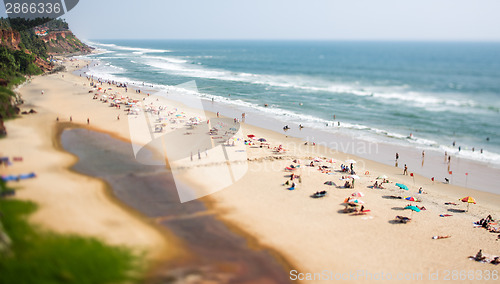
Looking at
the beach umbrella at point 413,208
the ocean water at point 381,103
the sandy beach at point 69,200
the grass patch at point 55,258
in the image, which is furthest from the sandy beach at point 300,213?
the ocean water at point 381,103

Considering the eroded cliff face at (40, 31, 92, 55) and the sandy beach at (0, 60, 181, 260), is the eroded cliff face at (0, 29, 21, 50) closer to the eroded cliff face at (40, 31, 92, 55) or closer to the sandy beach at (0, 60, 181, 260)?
the sandy beach at (0, 60, 181, 260)

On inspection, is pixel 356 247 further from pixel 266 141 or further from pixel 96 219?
pixel 266 141

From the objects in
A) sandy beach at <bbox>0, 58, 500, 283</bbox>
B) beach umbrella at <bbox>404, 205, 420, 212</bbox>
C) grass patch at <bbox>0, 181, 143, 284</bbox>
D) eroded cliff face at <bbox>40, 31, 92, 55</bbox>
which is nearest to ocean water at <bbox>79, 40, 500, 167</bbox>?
sandy beach at <bbox>0, 58, 500, 283</bbox>

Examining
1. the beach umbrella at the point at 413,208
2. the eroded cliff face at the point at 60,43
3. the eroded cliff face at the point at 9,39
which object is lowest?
the beach umbrella at the point at 413,208

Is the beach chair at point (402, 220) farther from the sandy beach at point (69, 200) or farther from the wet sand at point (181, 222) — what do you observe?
the sandy beach at point (69, 200)

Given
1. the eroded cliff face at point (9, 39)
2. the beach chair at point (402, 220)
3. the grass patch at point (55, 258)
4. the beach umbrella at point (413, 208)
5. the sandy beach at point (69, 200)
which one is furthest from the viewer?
the eroded cliff face at point (9, 39)
